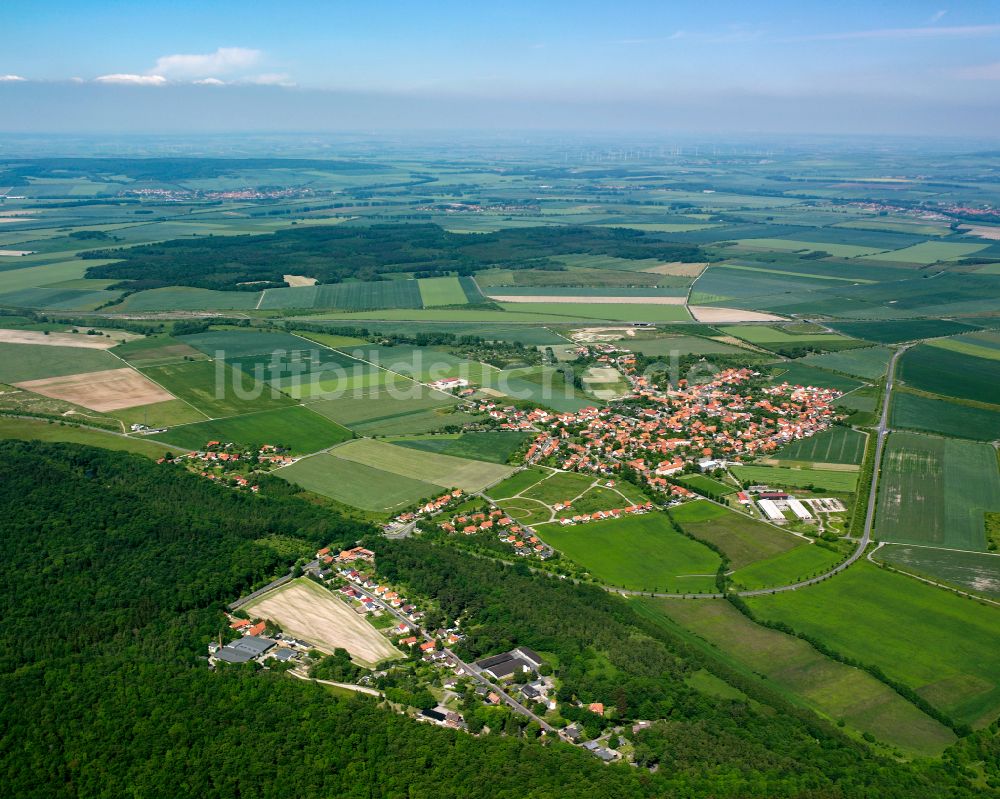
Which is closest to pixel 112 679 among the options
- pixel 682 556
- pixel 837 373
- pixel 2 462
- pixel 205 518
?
pixel 205 518

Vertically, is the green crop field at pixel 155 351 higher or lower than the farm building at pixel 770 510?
higher

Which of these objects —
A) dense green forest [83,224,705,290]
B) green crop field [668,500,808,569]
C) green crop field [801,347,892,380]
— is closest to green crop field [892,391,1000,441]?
green crop field [801,347,892,380]

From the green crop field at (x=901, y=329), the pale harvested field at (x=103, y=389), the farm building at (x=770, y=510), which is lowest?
Answer: the farm building at (x=770, y=510)

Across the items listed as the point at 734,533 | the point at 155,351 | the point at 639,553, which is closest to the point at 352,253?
the point at 155,351

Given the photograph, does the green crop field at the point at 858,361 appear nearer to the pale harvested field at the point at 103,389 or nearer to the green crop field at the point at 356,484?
the green crop field at the point at 356,484

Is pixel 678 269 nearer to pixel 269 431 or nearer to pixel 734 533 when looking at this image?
pixel 269 431

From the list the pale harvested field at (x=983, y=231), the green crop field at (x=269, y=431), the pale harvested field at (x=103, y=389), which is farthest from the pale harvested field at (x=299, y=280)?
the pale harvested field at (x=983, y=231)

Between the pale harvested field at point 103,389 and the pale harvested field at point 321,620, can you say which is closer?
the pale harvested field at point 321,620

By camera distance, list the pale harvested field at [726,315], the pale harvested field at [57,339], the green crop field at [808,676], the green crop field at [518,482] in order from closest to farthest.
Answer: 1. the green crop field at [808,676]
2. the green crop field at [518,482]
3. the pale harvested field at [57,339]
4. the pale harvested field at [726,315]
